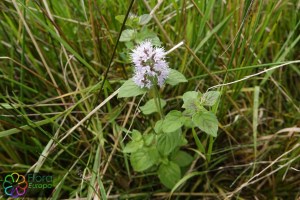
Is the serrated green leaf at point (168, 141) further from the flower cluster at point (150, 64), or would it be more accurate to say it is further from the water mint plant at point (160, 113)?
the flower cluster at point (150, 64)

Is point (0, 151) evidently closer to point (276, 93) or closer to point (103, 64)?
point (103, 64)

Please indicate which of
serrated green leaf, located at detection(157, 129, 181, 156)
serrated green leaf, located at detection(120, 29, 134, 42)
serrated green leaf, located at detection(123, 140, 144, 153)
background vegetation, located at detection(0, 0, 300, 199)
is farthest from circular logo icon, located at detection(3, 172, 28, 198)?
serrated green leaf, located at detection(120, 29, 134, 42)

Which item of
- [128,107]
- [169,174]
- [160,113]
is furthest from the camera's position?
[128,107]

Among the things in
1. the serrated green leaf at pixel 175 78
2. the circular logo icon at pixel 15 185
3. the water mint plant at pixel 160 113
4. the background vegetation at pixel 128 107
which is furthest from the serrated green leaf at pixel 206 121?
the circular logo icon at pixel 15 185

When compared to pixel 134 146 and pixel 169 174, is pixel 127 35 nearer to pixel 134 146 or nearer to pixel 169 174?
pixel 134 146

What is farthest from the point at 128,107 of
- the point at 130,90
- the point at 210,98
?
the point at 210,98
